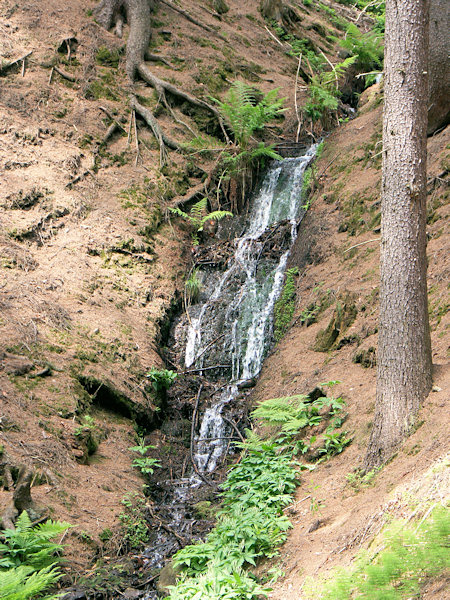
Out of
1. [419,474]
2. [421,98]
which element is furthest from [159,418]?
[421,98]

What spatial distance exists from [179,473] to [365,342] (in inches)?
128

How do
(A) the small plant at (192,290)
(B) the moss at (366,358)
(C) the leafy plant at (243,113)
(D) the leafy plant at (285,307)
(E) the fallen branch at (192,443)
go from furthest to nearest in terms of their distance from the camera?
(C) the leafy plant at (243,113) < (A) the small plant at (192,290) < (D) the leafy plant at (285,307) < (E) the fallen branch at (192,443) < (B) the moss at (366,358)

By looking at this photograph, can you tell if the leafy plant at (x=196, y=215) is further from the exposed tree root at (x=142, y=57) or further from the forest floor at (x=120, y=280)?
the exposed tree root at (x=142, y=57)

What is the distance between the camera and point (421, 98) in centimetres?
488

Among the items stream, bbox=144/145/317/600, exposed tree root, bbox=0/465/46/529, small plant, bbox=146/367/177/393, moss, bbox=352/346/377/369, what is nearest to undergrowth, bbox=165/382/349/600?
moss, bbox=352/346/377/369

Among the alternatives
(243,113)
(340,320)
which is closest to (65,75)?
(243,113)

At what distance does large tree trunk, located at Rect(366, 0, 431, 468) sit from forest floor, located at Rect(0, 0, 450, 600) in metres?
0.28

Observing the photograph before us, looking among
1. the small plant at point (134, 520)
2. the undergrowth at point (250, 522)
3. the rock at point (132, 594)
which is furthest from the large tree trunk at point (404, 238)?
the small plant at point (134, 520)

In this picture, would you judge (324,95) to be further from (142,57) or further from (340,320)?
(340,320)

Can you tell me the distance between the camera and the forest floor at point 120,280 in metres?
5.08

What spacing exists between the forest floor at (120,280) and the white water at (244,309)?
25.6 inches

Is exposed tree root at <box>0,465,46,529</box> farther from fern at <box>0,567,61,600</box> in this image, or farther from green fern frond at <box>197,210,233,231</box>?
green fern frond at <box>197,210,233,231</box>

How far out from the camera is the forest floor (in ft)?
16.7

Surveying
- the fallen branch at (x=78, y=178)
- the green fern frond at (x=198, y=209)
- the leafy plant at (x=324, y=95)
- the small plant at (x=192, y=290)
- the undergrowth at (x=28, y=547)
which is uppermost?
the leafy plant at (x=324, y=95)
